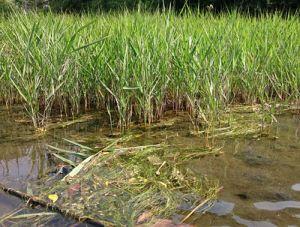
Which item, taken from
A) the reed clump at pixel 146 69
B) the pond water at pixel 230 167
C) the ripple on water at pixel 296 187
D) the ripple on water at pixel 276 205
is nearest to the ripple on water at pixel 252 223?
the pond water at pixel 230 167

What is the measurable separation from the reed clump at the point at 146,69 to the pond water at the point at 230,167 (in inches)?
7.9

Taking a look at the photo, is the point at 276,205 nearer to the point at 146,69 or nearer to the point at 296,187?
the point at 296,187

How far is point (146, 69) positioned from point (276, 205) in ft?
4.73

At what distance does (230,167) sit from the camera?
2.45m

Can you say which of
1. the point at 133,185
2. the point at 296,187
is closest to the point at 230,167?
the point at 296,187

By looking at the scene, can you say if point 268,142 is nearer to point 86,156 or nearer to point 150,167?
point 150,167

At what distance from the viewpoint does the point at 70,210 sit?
1896 mm

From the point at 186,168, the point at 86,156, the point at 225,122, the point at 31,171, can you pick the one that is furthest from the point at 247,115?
the point at 31,171

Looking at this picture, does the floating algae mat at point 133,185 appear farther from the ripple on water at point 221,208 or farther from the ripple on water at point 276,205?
the ripple on water at point 276,205

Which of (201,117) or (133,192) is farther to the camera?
(201,117)

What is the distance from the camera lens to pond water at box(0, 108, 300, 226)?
191 cm

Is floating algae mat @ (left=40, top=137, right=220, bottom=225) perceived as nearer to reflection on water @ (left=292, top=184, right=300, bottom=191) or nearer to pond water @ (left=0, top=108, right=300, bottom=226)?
pond water @ (left=0, top=108, right=300, bottom=226)

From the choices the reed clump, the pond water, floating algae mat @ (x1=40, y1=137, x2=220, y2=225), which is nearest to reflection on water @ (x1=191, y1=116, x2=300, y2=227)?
the pond water

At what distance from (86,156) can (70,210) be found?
1.98 ft
